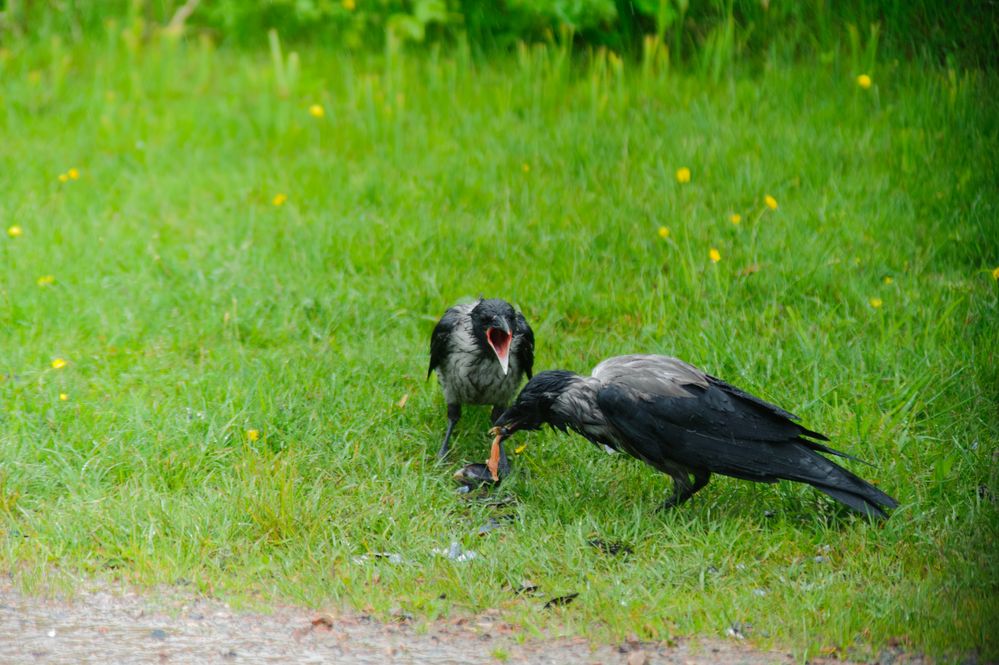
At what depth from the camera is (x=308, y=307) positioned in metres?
6.65

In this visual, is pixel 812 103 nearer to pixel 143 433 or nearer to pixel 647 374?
pixel 647 374

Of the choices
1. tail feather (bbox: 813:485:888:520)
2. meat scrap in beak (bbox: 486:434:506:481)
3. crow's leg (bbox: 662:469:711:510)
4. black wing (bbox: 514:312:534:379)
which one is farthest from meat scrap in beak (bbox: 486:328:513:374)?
tail feather (bbox: 813:485:888:520)

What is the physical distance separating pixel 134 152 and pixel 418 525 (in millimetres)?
4626

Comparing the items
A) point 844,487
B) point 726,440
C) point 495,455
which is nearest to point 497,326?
point 495,455

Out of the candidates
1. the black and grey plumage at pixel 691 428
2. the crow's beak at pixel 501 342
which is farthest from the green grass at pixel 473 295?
the crow's beak at pixel 501 342

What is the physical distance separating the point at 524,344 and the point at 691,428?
1035 mm

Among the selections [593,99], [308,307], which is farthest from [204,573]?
[593,99]

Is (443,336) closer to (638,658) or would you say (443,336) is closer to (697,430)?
(697,430)

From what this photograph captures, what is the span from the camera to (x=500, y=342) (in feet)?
17.1

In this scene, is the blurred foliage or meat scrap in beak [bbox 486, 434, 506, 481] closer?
meat scrap in beak [bbox 486, 434, 506, 481]

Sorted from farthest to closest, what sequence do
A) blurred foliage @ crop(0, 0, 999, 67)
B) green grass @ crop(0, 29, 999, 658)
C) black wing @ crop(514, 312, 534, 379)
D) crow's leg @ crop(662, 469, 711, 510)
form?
blurred foliage @ crop(0, 0, 999, 67), black wing @ crop(514, 312, 534, 379), crow's leg @ crop(662, 469, 711, 510), green grass @ crop(0, 29, 999, 658)

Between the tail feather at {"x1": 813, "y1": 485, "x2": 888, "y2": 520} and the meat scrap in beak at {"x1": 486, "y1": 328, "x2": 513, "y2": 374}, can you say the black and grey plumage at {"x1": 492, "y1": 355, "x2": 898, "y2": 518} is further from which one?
the meat scrap in beak at {"x1": 486, "y1": 328, "x2": 513, "y2": 374}

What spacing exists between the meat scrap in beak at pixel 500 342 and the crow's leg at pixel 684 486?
0.87 metres

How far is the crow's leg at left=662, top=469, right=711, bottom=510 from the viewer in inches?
195
